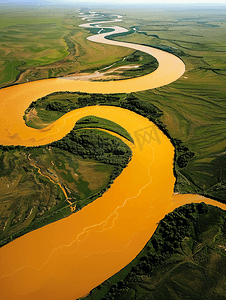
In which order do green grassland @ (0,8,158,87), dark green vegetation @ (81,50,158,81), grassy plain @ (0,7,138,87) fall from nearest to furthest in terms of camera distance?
dark green vegetation @ (81,50,158,81) < green grassland @ (0,8,158,87) < grassy plain @ (0,7,138,87)

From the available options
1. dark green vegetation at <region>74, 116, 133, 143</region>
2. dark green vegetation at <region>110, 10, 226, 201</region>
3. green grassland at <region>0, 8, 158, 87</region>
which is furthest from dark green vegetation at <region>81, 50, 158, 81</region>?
dark green vegetation at <region>74, 116, 133, 143</region>

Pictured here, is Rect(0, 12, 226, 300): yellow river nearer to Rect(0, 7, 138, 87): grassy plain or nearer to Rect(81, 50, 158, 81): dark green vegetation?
Rect(81, 50, 158, 81): dark green vegetation

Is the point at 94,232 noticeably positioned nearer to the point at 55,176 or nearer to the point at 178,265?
the point at 178,265

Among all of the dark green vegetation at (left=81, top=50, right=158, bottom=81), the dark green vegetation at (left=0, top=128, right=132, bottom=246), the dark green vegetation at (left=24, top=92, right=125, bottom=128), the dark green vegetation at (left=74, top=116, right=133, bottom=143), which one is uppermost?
the dark green vegetation at (left=81, top=50, right=158, bottom=81)

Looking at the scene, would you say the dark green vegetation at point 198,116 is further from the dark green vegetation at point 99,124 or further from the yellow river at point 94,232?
the dark green vegetation at point 99,124

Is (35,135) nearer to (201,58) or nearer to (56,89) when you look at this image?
(56,89)

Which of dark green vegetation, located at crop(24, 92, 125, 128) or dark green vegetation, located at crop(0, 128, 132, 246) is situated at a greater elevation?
dark green vegetation, located at crop(24, 92, 125, 128)

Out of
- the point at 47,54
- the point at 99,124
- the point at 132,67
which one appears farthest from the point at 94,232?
the point at 47,54
